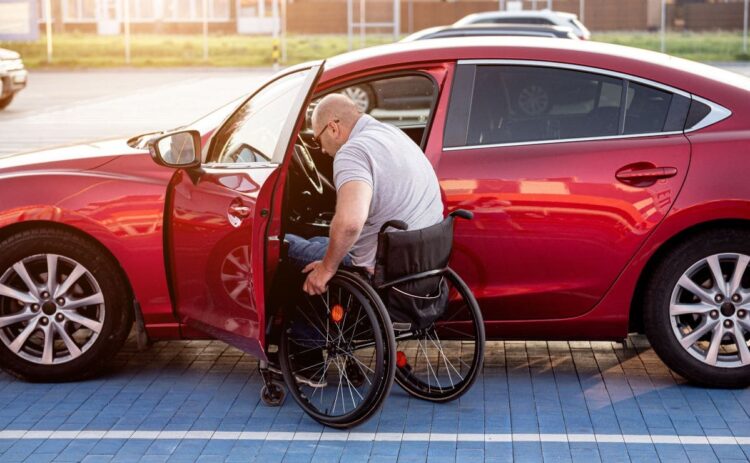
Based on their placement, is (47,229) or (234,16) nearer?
(47,229)

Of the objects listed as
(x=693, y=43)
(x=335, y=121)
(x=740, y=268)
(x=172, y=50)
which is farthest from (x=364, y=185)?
(x=172, y=50)

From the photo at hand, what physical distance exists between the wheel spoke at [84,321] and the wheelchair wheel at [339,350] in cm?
101

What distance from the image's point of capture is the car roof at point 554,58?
19.5ft

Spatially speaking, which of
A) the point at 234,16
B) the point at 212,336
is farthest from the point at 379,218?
the point at 234,16

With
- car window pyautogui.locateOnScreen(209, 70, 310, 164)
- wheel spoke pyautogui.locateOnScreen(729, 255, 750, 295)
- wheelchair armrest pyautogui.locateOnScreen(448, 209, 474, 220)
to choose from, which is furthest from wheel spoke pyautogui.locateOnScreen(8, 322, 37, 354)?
wheel spoke pyautogui.locateOnScreen(729, 255, 750, 295)

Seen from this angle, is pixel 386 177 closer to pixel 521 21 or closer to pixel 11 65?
pixel 11 65

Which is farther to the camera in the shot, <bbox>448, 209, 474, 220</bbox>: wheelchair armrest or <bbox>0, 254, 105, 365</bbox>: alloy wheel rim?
<bbox>0, 254, 105, 365</bbox>: alloy wheel rim

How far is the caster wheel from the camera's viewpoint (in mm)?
5785

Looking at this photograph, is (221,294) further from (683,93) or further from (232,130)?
(683,93)

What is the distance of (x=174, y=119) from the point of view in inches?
810

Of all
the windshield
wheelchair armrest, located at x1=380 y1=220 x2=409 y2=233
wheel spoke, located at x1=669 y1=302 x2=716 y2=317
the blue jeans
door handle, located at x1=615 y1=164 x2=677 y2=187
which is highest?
the windshield

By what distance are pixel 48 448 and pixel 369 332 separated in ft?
4.66

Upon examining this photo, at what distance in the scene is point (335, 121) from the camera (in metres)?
5.53

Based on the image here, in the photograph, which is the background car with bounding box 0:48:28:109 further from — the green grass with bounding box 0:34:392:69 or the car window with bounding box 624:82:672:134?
the car window with bounding box 624:82:672:134
